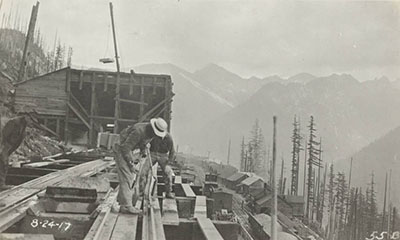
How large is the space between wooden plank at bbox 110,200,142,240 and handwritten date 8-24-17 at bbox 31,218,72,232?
1.64ft

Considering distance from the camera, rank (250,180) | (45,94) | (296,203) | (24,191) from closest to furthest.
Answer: (24,191) → (45,94) → (296,203) → (250,180)

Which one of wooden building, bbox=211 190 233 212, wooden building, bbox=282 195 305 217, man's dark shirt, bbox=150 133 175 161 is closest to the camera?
man's dark shirt, bbox=150 133 175 161

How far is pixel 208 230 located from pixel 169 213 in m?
0.72

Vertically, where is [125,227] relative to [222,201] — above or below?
above


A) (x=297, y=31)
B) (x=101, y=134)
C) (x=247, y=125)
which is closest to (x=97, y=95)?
(x=101, y=134)

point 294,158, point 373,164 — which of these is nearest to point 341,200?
point 294,158

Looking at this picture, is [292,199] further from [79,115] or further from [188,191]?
[188,191]

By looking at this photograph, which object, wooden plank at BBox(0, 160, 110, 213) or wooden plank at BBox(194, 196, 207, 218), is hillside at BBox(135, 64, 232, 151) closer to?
wooden plank at BBox(0, 160, 110, 213)

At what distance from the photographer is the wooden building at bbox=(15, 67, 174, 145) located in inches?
516

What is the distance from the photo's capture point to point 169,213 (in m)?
4.68

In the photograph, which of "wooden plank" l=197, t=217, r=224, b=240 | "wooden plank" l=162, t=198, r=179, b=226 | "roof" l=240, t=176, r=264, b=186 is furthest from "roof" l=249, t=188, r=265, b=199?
"wooden plank" l=197, t=217, r=224, b=240

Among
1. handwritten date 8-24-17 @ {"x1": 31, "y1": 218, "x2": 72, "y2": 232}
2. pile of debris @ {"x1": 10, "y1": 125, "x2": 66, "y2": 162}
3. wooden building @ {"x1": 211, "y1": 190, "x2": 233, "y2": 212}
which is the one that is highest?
pile of debris @ {"x1": 10, "y1": 125, "x2": 66, "y2": 162}

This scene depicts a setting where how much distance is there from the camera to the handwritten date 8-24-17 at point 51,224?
3888 mm

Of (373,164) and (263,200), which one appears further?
(373,164)
